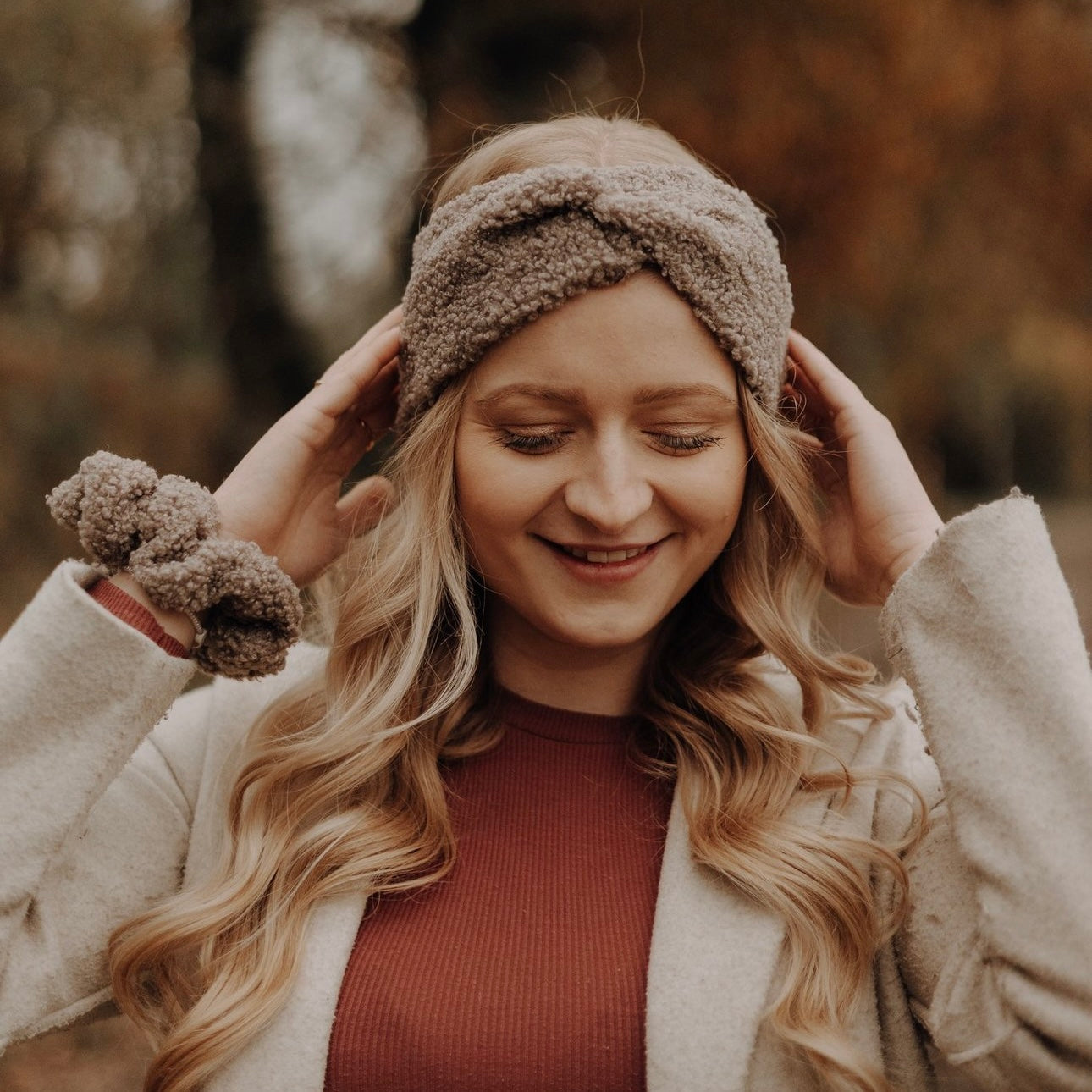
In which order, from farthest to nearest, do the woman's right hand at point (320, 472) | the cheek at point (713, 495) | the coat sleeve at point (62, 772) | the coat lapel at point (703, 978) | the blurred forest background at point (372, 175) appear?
the blurred forest background at point (372, 175) < the woman's right hand at point (320, 472) < the cheek at point (713, 495) < the coat sleeve at point (62, 772) < the coat lapel at point (703, 978)

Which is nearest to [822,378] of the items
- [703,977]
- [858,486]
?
[858,486]

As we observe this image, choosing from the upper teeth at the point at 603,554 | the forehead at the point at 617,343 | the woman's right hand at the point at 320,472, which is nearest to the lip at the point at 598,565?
the upper teeth at the point at 603,554

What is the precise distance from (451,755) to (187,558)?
0.58m

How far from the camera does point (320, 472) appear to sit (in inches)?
92.1

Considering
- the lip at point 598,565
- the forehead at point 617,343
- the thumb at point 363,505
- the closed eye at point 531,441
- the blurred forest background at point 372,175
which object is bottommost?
the lip at point 598,565

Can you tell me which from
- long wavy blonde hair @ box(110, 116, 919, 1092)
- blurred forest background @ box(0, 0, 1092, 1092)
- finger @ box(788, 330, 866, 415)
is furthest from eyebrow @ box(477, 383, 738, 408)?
blurred forest background @ box(0, 0, 1092, 1092)

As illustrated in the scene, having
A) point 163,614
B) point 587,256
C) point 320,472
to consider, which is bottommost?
point 163,614

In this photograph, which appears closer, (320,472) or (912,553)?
(912,553)

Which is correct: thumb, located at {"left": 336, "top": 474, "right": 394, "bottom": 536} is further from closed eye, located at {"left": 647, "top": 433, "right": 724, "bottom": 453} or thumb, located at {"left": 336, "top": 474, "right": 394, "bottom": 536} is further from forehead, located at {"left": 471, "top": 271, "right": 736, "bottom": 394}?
closed eye, located at {"left": 647, "top": 433, "right": 724, "bottom": 453}

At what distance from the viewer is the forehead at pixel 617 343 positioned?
1868 millimetres

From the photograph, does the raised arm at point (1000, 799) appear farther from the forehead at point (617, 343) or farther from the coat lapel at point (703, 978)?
the forehead at point (617, 343)

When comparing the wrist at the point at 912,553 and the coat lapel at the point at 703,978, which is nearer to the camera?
the coat lapel at the point at 703,978

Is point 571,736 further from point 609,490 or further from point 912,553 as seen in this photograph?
point 912,553

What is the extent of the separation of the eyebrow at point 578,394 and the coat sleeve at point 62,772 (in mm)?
673
